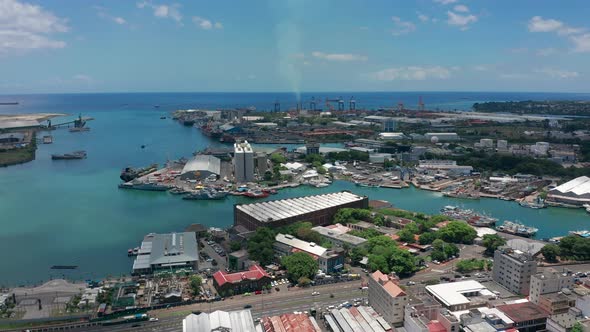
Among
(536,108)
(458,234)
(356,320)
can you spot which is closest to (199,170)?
(458,234)

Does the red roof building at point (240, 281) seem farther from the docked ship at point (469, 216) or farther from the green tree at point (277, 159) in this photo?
the green tree at point (277, 159)

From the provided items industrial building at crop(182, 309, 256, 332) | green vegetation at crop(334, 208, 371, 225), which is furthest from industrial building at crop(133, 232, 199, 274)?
green vegetation at crop(334, 208, 371, 225)

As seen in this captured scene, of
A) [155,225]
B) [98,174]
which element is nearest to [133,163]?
[98,174]

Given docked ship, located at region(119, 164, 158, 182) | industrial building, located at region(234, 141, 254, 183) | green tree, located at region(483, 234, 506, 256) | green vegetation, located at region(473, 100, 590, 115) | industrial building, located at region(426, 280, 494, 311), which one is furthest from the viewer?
green vegetation, located at region(473, 100, 590, 115)

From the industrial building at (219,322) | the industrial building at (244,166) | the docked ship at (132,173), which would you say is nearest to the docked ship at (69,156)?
the docked ship at (132,173)

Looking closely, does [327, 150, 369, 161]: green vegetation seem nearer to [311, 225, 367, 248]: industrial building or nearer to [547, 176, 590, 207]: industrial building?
[547, 176, 590, 207]: industrial building

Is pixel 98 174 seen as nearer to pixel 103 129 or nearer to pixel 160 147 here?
pixel 160 147

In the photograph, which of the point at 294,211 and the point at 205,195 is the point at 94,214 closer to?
the point at 205,195
